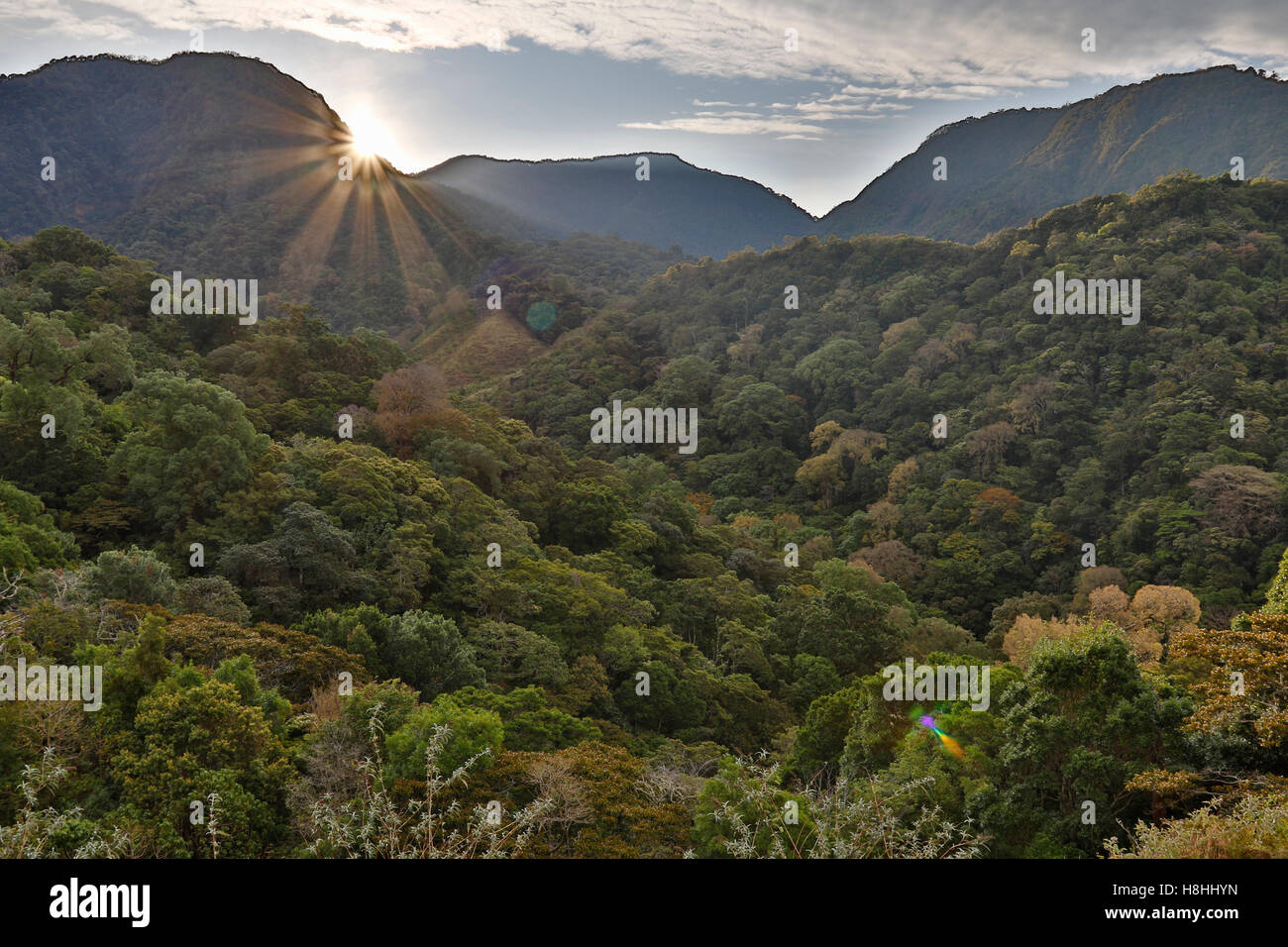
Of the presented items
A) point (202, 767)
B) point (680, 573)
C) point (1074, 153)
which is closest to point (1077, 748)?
point (202, 767)

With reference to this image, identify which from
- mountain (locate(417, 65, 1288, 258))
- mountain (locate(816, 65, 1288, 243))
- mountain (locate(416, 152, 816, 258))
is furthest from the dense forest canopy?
mountain (locate(416, 152, 816, 258))

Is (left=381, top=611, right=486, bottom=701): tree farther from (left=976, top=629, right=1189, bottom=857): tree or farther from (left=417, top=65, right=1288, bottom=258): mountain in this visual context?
(left=417, top=65, right=1288, bottom=258): mountain

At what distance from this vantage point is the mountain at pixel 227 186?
6775 centimetres

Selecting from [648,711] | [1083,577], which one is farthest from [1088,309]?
[648,711]

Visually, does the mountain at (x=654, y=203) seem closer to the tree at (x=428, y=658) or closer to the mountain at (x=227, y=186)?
the mountain at (x=227, y=186)

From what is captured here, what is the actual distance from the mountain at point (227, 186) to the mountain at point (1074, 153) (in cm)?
5536

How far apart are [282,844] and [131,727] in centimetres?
236

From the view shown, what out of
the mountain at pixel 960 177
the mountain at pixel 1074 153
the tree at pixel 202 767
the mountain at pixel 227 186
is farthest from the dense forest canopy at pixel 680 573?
the mountain at pixel 960 177

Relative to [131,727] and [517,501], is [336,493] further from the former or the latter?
[131,727]

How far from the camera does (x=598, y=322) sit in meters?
64.2

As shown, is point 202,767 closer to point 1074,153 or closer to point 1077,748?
point 1077,748

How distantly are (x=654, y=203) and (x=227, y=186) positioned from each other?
219 ft

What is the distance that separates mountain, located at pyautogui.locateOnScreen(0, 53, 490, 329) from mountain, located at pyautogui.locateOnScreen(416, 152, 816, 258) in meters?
34.4

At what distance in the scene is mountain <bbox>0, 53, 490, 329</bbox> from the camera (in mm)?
67750
